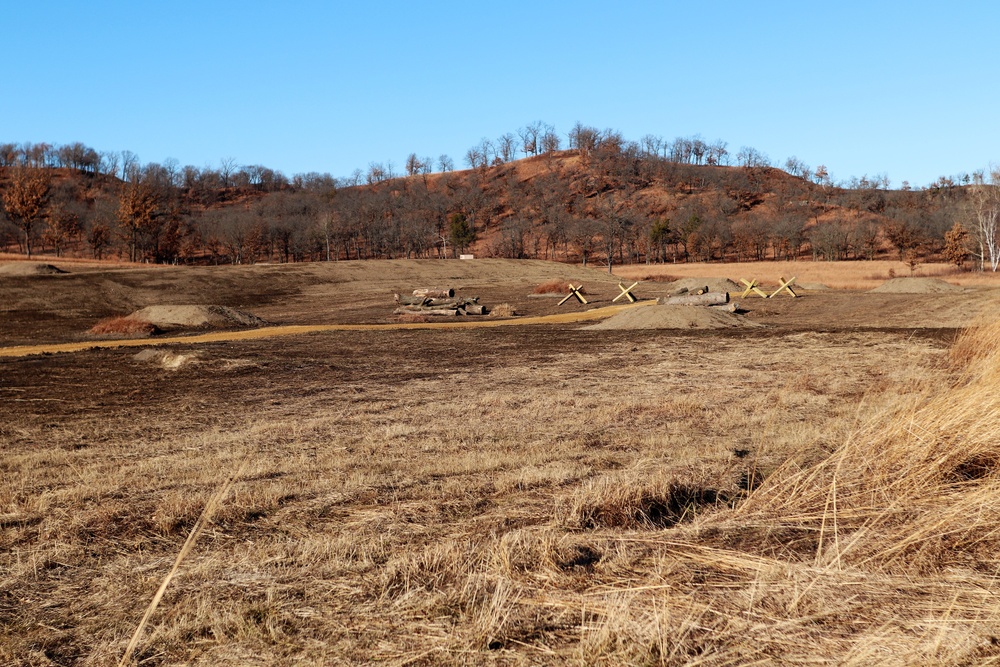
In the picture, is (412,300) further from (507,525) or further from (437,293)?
(507,525)

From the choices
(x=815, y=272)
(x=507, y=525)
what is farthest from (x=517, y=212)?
(x=507, y=525)

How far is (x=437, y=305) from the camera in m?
32.6

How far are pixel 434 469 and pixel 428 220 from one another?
372 ft

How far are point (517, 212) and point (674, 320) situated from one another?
112m

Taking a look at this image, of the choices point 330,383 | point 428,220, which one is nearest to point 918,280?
point 330,383

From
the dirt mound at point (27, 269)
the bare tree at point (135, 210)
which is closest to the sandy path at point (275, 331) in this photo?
the dirt mound at point (27, 269)

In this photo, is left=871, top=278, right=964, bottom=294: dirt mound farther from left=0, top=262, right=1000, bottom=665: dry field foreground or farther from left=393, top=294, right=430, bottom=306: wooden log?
left=0, top=262, right=1000, bottom=665: dry field foreground

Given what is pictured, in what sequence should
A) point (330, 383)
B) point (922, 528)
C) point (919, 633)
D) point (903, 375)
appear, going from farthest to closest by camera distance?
point (330, 383) < point (903, 375) < point (922, 528) < point (919, 633)

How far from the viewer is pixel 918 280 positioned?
37594 millimetres

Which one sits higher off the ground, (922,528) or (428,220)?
(428,220)

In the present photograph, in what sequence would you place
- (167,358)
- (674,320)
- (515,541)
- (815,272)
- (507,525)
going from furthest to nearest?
(815,272) → (674,320) → (167,358) → (507,525) → (515,541)

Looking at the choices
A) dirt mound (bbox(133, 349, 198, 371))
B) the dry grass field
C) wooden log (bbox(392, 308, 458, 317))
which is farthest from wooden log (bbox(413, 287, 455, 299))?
the dry grass field

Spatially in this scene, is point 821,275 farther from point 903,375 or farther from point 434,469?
point 434,469

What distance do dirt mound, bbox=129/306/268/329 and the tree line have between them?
147ft
